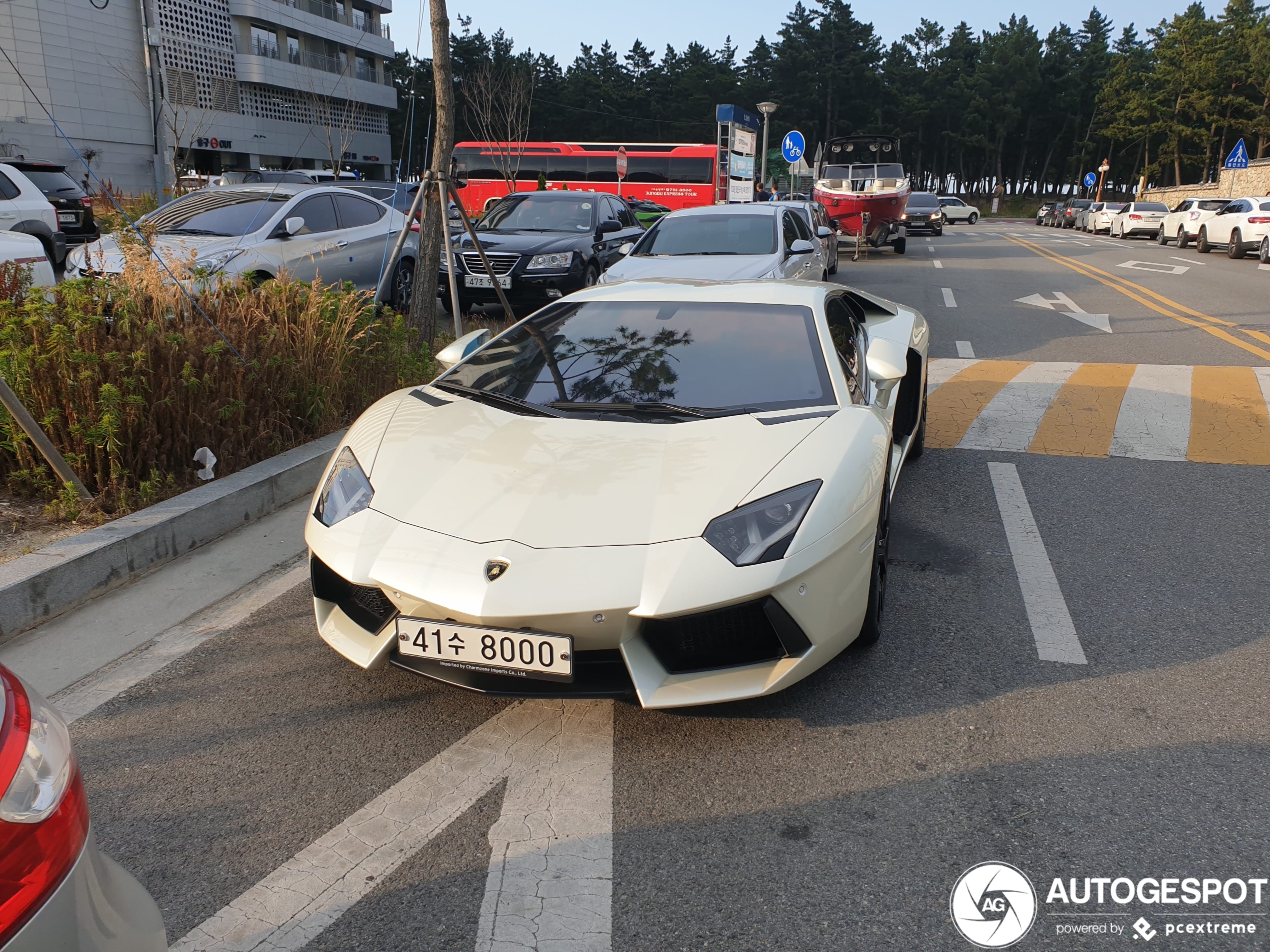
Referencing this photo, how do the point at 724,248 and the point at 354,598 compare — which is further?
the point at 724,248

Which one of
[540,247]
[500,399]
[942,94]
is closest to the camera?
[500,399]

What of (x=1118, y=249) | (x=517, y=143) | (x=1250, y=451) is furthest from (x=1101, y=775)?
(x=517, y=143)

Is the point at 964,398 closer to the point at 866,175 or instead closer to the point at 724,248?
the point at 724,248

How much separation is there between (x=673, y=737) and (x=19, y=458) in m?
3.67

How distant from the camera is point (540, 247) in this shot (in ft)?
37.4

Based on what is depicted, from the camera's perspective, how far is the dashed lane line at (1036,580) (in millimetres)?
3643

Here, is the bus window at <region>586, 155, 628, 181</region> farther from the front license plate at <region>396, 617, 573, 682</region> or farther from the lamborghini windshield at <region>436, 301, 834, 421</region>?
the front license plate at <region>396, 617, 573, 682</region>

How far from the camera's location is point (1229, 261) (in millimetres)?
24578

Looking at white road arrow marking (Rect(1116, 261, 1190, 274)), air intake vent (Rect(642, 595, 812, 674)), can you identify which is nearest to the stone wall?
white road arrow marking (Rect(1116, 261, 1190, 274))

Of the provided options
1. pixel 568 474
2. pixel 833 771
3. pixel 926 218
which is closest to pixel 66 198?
pixel 568 474

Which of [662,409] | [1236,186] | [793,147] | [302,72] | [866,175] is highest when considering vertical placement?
[302,72]

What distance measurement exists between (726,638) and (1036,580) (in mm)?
2064

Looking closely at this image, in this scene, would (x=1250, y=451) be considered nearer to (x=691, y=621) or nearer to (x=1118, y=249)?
(x=691, y=621)

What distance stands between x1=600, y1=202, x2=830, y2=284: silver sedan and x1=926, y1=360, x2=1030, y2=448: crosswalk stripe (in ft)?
6.10
